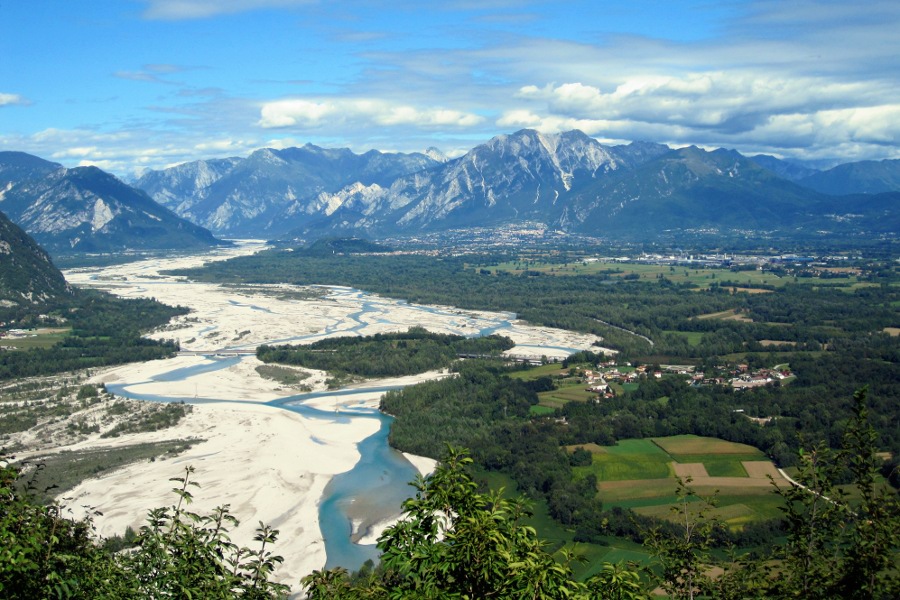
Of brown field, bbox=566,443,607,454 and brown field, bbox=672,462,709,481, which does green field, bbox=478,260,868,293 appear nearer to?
brown field, bbox=566,443,607,454

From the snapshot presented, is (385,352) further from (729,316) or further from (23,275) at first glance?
(23,275)

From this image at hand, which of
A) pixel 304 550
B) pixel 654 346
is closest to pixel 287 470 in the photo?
pixel 304 550

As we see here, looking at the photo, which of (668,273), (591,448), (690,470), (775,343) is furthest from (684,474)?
(668,273)

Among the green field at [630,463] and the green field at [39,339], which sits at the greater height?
the green field at [39,339]

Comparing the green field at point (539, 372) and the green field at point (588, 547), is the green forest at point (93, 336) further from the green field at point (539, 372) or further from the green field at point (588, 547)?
the green field at point (588, 547)

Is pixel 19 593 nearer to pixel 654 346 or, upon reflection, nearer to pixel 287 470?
pixel 287 470

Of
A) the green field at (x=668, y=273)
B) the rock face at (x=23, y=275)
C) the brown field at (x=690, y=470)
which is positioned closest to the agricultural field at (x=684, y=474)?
the brown field at (x=690, y=470)
